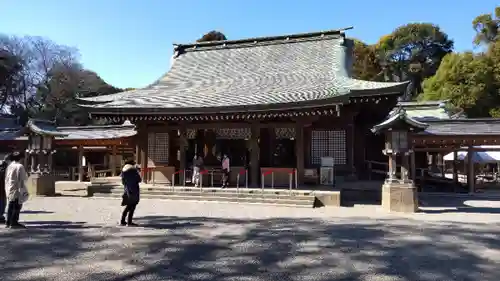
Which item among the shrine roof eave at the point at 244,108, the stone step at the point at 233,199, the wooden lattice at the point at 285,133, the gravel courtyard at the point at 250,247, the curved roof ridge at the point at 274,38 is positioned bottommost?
the gravel courtyard at the point at 250,247

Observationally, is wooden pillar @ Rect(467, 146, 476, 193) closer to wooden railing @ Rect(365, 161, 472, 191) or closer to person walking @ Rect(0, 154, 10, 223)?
wooden railing @ Rect(365, 161, 472, 191)

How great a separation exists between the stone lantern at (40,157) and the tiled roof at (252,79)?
2175mm

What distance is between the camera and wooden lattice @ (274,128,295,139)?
1495cm

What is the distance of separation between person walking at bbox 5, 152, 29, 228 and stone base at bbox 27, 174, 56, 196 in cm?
760

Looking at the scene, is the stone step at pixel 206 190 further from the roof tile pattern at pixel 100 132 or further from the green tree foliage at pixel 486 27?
the green tree foliage at pixel 486 27

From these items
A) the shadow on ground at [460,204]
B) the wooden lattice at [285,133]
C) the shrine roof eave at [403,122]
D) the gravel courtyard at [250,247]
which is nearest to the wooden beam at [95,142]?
the wooden lattice at [285,133]

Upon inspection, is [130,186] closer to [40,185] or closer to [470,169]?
[40,185]

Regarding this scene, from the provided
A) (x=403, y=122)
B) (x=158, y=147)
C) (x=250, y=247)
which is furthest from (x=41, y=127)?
(x=403, y=122)

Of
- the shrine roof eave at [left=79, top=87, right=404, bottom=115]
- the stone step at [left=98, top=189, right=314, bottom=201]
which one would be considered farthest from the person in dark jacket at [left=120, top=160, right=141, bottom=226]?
the shrine roof eave at [left=79, top=87, right=404, bottom=115]

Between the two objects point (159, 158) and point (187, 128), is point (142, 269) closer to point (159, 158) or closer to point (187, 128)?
point (187, 128)

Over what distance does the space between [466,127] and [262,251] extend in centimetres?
1272

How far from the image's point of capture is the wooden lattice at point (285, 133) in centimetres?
1495

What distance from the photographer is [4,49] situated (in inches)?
1443

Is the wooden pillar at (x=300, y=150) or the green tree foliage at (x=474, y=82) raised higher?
the green tree foliage at (x=474, y=82)
